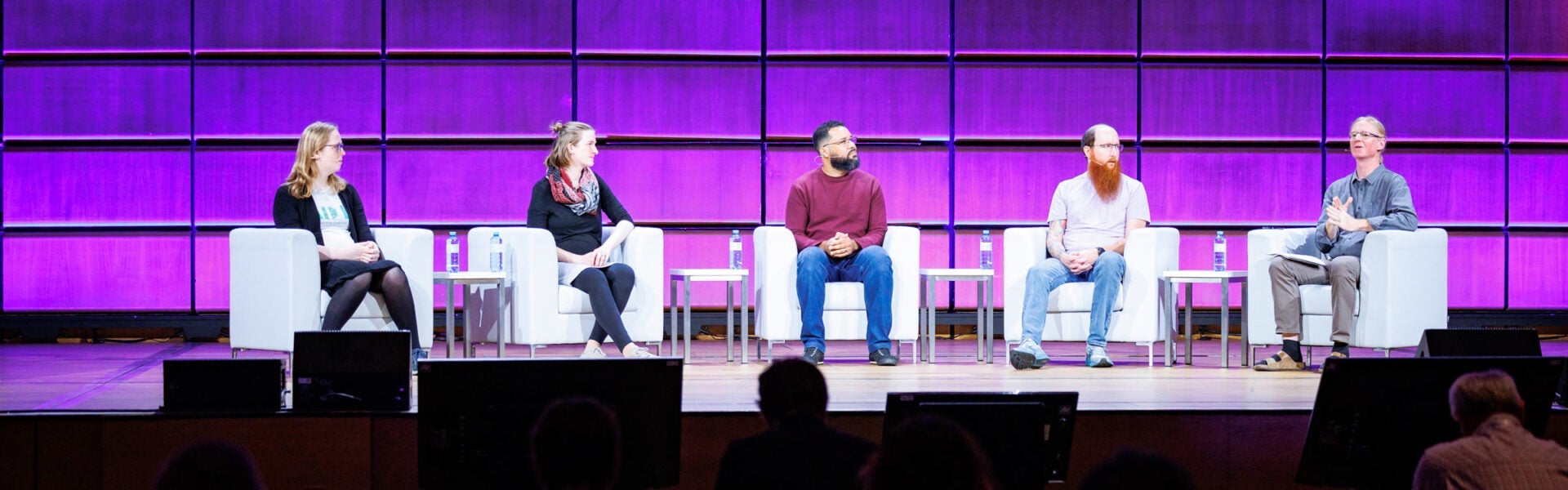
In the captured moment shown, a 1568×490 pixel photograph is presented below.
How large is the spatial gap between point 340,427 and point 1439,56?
18.3 ft

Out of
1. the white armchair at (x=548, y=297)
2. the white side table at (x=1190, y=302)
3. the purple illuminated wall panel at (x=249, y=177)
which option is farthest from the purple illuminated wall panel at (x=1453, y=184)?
the purple illuminated wall panel at (x=249, y=177)

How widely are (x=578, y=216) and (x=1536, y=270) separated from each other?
4879mm

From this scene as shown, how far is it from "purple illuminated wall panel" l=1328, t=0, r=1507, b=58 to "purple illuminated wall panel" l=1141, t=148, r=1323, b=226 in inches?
23.7

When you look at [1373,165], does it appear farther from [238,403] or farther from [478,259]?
[238,403]

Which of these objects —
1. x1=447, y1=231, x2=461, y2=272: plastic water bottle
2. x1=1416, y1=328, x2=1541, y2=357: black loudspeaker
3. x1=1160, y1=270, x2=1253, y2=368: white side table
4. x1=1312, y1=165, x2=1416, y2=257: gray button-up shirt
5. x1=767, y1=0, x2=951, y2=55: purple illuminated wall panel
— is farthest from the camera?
x1=767, y1=0, x2=951, y2=55: purple illuminated wall panel

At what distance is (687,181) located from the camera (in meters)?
6.22

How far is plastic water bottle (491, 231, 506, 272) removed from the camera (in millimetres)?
4910

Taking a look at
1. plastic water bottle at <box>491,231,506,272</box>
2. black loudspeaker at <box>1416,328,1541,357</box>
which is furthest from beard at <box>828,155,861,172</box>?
black loudspeaker at <box>1416,328,1541,357</box>

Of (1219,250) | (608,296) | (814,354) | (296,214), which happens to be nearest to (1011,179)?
(1219,250)

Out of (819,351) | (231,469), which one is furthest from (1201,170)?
(231,469)

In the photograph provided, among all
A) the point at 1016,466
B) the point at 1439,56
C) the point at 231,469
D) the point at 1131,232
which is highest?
the point at 1439,56

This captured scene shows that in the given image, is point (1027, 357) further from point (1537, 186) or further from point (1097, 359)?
point (1537, 186)

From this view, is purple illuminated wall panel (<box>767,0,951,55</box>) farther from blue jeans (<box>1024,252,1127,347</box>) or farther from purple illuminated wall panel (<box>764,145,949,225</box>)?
blue jeans (<box>1024,252,1127,347</box>)

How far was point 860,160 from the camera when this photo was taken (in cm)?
626
